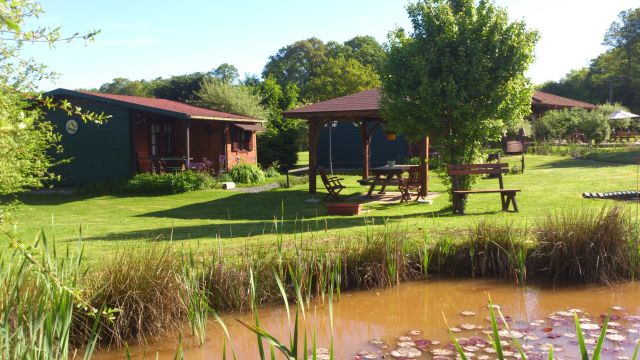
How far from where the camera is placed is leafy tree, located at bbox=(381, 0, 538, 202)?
37.7 feet

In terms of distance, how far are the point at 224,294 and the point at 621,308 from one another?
163 inches

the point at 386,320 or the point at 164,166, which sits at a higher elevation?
the point at 164,166

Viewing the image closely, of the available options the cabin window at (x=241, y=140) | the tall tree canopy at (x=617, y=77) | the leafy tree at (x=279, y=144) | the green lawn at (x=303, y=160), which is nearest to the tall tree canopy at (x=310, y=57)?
the green lawn at (x=303, y=160)

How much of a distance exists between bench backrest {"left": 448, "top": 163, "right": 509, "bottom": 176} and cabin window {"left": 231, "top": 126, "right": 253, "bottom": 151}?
14716 millimetres

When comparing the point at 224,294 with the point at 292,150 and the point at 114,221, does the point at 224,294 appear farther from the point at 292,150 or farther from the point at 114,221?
the point at 292,150

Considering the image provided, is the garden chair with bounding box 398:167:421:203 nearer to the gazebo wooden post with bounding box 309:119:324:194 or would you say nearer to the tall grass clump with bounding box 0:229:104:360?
the gazebo wooden post with bounding box 309:119:324:194

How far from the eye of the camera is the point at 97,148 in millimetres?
21531

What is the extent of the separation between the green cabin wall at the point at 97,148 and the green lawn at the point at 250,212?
2229 mm

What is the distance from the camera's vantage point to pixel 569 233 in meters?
7.23

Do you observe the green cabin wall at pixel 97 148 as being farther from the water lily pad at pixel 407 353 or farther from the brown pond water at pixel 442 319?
the water lily pad at pixel 407 353

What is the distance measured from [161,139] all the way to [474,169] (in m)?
14.9

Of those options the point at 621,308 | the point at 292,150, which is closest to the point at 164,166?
the point at 292,150

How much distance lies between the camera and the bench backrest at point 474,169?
39.0 feet

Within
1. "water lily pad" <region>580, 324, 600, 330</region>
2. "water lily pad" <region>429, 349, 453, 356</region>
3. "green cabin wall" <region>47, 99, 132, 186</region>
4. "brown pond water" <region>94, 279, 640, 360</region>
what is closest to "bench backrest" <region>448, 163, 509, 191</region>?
"brown pond water" <region>94, 279, 640, 360</region>
